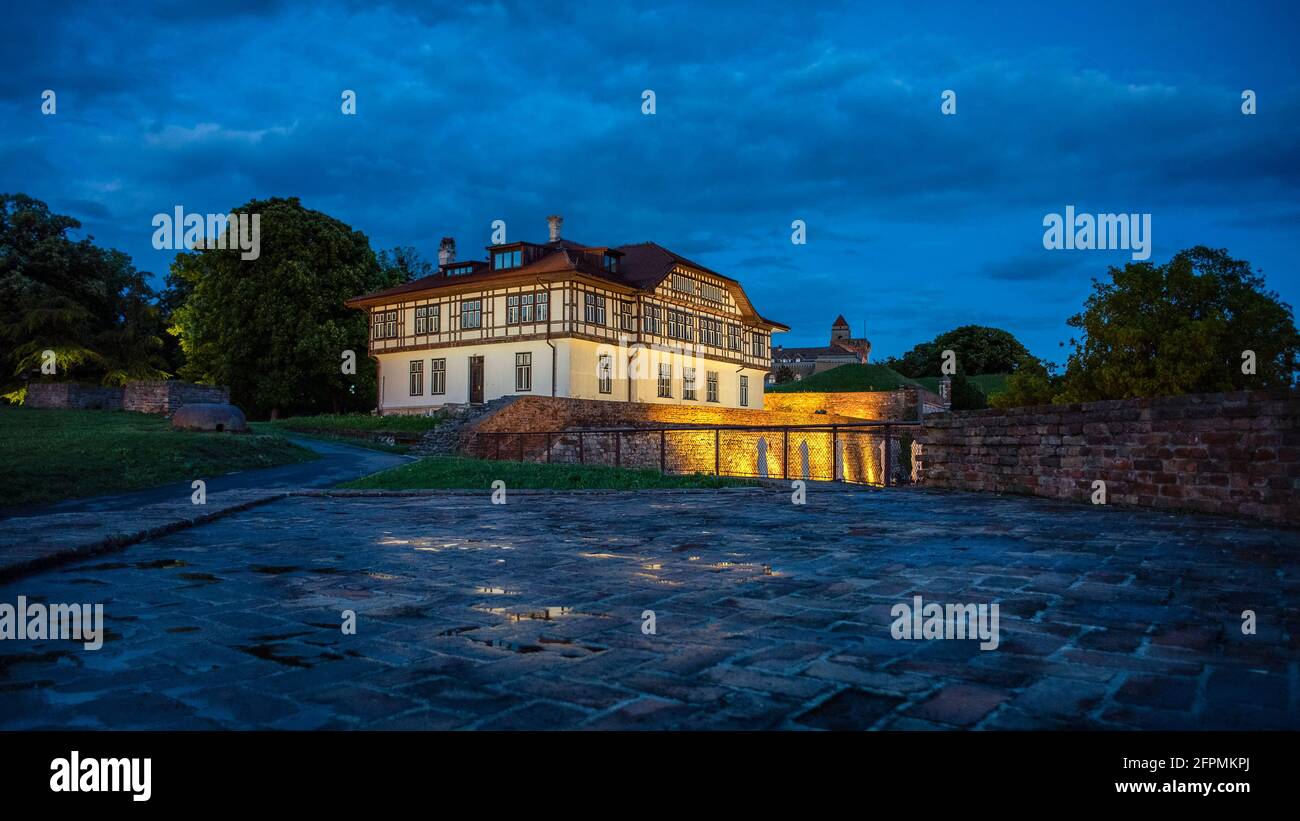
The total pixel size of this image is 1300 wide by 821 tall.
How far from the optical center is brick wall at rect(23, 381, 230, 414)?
2944 centimetres

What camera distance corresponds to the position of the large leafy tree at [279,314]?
38250 millimetres

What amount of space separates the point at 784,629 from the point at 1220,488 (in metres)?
8.09

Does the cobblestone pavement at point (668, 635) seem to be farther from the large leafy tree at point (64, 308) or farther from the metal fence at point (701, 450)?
the large leafy tree at point (64, 308)

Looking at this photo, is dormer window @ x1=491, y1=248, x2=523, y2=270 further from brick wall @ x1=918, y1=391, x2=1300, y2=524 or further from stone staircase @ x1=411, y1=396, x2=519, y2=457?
brick wall @ x1=918, y1=391, x2=1300, y2=524

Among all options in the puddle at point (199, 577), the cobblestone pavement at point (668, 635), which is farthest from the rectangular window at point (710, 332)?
the puddle at point (199, 577)

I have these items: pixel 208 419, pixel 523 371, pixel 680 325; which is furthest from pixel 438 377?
pixel 208 419

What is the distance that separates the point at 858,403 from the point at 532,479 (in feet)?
116

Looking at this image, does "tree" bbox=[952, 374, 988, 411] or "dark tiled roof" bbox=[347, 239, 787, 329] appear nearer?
"dark tiled roof" bbox=[347, 239, 787, 329]

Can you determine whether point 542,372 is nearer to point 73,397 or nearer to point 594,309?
point 594,309

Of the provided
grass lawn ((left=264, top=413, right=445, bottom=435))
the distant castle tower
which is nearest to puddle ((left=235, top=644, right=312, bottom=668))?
grass lawn ((left=264, top=413, right=445, bottom=435))

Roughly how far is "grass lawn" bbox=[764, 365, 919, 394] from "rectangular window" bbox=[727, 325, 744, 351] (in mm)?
13156

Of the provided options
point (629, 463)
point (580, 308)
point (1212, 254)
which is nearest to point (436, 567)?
point (629, 463)

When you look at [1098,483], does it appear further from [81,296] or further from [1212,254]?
[81,296]

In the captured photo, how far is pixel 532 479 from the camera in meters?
16.0
